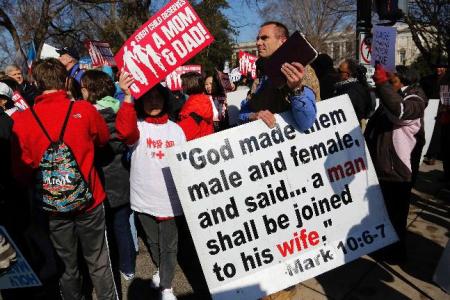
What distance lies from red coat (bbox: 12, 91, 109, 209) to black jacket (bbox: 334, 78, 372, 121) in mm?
3059

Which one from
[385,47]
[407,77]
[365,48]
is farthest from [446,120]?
[385,47]

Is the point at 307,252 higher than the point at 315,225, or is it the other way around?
the point at 315,225

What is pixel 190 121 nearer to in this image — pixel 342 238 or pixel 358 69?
pixel 342 238

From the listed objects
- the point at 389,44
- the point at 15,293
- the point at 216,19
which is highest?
the point at 216,19

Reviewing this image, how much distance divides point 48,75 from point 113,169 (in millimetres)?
960

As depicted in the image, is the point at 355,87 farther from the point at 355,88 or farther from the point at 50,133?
the point at 50,133

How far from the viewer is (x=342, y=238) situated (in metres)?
2.68

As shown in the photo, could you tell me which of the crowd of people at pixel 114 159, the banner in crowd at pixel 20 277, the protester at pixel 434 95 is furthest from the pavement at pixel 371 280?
the protester at pixel 434 95

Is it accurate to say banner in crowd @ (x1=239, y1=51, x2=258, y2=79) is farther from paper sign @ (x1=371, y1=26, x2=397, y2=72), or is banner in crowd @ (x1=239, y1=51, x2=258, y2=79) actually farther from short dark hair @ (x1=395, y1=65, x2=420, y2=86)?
paper sign @ (x1=371, y1=26, x2=397, y2=72)

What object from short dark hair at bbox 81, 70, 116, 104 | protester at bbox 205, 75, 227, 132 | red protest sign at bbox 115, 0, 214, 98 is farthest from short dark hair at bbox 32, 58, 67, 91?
protester at bbox 205, 75, 227, 132

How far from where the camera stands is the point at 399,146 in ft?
10.9

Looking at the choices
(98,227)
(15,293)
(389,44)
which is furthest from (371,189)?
(15,293)

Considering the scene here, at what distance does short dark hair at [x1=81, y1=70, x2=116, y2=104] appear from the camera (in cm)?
338

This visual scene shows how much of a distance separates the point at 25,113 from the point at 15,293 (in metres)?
1.42
